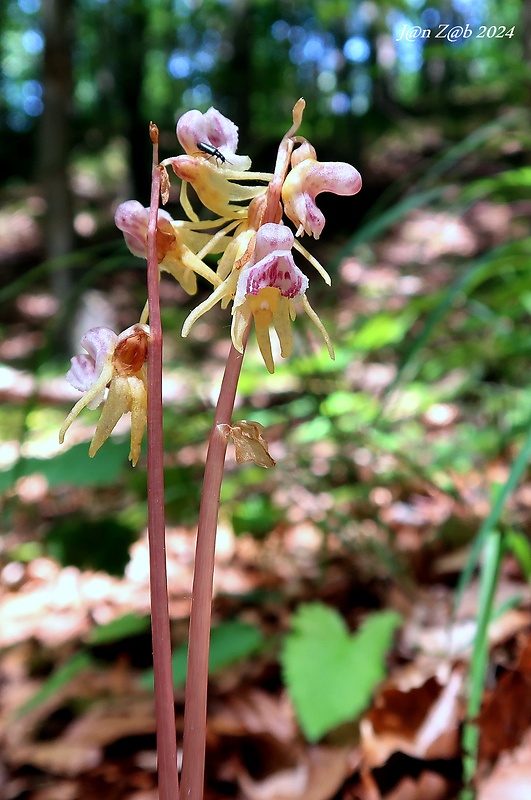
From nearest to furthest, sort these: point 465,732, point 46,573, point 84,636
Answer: point 465,732
point 84,636
point 46,573

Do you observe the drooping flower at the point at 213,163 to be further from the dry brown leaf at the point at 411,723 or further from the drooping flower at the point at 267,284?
the dry brown leaf at the point at 411,723

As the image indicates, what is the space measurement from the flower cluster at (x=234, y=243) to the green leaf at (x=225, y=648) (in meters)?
0.72

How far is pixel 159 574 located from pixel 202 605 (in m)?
0.04

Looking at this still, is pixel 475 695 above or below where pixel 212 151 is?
below

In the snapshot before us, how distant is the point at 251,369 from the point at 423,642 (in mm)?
1038

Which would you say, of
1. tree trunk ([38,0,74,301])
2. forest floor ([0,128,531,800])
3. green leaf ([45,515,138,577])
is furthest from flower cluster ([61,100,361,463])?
tree trunk ([38,0,74,301])

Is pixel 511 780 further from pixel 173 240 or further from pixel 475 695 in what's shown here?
pixel 173 240

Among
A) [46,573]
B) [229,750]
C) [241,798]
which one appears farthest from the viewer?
[46,573]

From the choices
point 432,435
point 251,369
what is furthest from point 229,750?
point 432,435

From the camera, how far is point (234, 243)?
580 mm

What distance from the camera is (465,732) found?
33.3 inches

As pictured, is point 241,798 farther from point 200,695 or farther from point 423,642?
point 200,695

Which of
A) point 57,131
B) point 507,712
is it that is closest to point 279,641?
point 507,712

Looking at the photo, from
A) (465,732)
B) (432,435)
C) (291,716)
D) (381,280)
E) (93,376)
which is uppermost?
(381,280)
